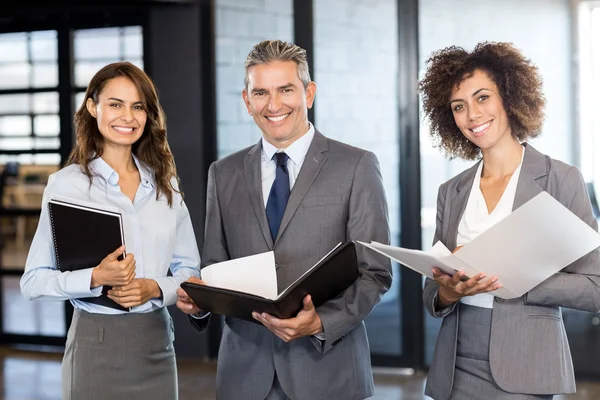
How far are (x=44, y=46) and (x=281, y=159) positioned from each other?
155 inches

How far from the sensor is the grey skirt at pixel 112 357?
7.32 feet

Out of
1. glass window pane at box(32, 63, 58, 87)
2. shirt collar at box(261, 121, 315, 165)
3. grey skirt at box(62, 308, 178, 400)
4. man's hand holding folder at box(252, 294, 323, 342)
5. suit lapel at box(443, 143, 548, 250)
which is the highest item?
glass window pane at box(32, 63, 58, 87)

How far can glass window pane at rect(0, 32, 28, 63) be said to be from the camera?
18.9ft

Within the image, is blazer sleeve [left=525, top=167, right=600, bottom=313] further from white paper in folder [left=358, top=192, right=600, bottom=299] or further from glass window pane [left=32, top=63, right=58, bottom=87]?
glass window pane [left=32, top=63, right=58, bottom=87]

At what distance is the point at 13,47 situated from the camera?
5.82 m

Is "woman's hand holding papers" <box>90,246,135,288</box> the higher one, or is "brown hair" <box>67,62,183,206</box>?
"brown hair" <box>67,62,183,206</box>

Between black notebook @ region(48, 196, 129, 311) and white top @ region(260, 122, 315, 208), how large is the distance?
45 cm

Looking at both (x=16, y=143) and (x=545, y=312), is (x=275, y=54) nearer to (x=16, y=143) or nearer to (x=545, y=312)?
(x=545, y=312)

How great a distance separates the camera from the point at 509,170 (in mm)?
2195

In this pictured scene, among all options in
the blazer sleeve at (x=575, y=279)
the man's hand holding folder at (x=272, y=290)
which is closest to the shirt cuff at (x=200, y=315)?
the man's hand holding folder at (x=272, y=290)

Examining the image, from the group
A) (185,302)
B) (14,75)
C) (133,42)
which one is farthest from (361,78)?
(185,302)

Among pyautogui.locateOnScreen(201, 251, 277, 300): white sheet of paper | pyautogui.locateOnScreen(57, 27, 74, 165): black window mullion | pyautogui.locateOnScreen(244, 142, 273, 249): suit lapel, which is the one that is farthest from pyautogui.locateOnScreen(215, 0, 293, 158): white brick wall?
pyautogui.locateOnScreen(201, 251, 277, 300): white sheet of paper

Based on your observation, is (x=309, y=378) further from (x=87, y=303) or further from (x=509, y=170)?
(x=509, y=170)

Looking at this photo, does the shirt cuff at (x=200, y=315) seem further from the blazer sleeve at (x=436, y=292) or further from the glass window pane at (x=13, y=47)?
the glass window pane at (x=13, y=47)
